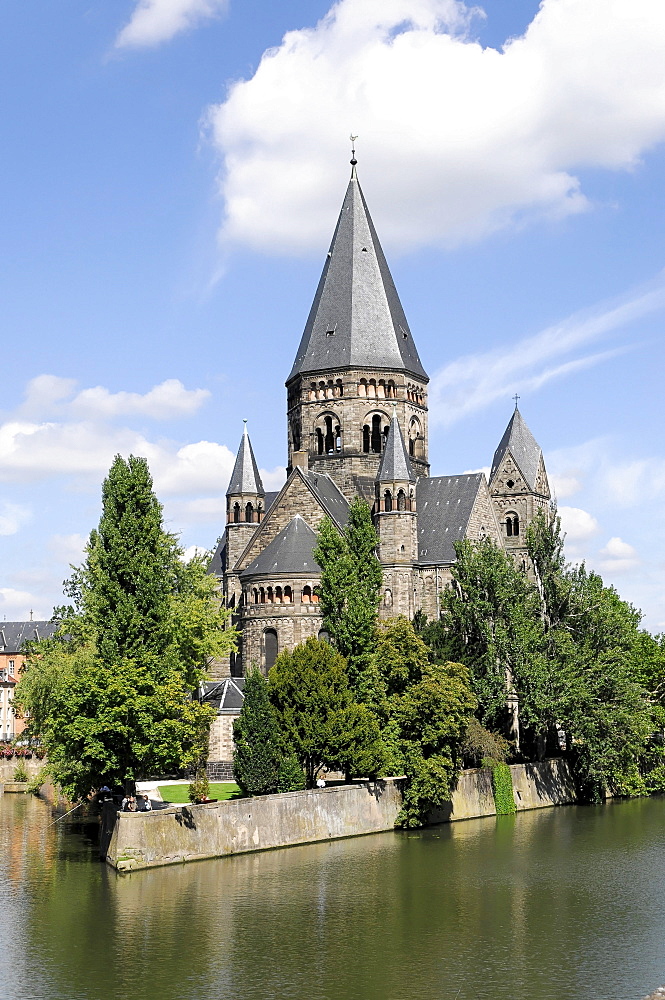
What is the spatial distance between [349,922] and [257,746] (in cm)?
1657

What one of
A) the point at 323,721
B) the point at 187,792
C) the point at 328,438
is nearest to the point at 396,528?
the point at 328,438

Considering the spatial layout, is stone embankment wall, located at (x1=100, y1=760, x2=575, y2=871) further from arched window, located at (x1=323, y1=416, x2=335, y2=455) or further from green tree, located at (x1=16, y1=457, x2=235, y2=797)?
arched window, located at (x1=323, y1=416, x2=335, y2=455)

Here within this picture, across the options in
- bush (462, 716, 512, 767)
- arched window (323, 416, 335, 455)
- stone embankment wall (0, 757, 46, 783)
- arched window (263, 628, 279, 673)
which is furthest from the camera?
arched window (323, 416, 335, 455)

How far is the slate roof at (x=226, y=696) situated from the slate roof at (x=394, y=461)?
15.8m

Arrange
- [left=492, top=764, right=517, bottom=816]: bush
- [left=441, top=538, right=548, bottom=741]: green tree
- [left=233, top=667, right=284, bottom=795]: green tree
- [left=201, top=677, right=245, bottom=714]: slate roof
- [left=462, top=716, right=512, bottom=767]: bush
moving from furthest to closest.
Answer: [left=201, top=677, right=245, bottom=714]: slate roof
[left=441, top=538, right=548, bottom=741]: green tree
[left=492, top=764, right=517, bottom=816]: bush
[left=462, top=716, right=512, bottom=767]: bush
[left=233, top=667, right=284, bottom=795]: green tree

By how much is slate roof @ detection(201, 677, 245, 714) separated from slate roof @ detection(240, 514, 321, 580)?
6.96 meters

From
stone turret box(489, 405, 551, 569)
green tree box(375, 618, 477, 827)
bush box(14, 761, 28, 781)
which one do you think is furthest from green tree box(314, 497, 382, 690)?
bush box(14, 761, 28, 781)

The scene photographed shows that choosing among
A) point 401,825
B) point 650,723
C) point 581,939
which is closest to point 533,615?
point 650,723

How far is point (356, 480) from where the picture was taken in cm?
8012

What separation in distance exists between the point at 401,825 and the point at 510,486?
40628 millimetres

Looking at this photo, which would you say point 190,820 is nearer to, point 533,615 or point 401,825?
point 401,825

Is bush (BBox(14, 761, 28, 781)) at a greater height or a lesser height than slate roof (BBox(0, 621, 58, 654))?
lesser

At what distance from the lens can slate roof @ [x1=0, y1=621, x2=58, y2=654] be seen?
4700 inches

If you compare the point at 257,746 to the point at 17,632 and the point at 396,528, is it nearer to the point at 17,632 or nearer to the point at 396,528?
the point at 396,528
